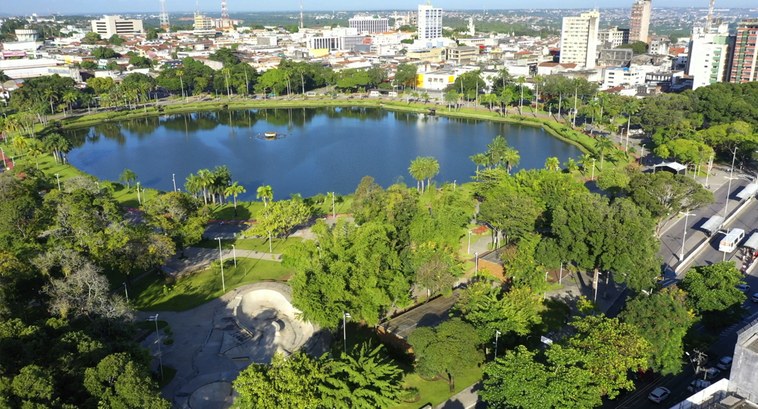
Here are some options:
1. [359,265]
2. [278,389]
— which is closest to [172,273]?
[359,265]

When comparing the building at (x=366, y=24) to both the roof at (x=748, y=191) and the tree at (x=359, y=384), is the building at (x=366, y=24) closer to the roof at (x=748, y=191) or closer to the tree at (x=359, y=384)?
the roof at (x=748, y=191)

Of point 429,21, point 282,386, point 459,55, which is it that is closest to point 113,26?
point 429,21

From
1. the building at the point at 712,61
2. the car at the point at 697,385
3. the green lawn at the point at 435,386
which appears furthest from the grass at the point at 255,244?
the building at the point at 712,61

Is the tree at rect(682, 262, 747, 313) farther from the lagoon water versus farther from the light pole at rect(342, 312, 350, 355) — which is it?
the lagoon water

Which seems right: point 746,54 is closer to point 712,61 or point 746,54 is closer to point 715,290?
point 712,61

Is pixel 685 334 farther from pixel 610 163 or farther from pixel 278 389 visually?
pixel 610 163

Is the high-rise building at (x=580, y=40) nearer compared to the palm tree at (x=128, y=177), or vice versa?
the palm tree at (x=128, y=177)
